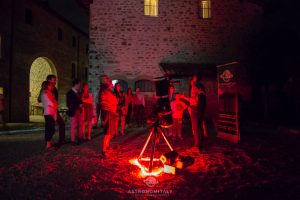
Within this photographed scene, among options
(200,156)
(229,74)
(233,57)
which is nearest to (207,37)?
(233,57)

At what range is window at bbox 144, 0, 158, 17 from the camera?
16.3m

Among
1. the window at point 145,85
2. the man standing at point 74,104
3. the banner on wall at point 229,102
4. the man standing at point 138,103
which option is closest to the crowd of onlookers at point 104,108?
the man standing at point 74,104

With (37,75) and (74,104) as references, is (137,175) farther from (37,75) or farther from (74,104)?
(37,75)

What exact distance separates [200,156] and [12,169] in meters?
3.97

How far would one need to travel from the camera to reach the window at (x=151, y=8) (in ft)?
53.3

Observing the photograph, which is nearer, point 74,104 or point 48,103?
point 48,103

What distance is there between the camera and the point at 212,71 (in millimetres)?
15547

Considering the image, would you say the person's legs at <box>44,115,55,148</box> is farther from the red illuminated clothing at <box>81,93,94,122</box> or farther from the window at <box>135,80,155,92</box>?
the window at <box>135,80,155,92</box>

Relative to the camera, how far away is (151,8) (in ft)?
53.7

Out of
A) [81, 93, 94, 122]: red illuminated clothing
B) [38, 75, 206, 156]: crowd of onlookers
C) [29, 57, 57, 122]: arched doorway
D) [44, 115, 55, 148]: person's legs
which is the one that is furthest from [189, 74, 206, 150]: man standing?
[29, 57, 57, 122]: arched doorway

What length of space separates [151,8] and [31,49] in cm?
930

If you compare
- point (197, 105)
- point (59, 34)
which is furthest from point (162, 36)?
point (59, 34)

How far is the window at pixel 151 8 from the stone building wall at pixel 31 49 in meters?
8.50

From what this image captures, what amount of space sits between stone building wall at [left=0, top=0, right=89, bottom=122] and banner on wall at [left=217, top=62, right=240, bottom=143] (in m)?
13.7
